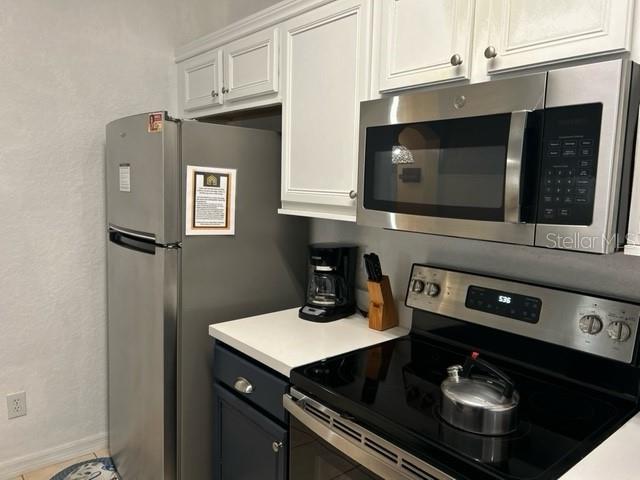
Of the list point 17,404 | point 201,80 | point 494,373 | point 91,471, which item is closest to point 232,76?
point 201,80

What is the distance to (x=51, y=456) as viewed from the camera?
2.41 meters

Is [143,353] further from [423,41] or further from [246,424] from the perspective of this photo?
[423,41]

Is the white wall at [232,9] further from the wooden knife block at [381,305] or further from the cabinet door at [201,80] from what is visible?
the wooden knife block at [381,305]

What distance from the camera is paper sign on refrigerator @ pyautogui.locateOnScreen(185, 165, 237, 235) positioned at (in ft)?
6.01

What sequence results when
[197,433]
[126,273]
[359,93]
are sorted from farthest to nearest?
1. [126,273]
2. [197,433]
3. [359,93]

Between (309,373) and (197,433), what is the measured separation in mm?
837

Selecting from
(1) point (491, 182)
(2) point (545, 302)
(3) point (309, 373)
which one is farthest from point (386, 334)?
(1) point (491, 182)

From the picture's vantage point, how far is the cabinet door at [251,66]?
189 cm

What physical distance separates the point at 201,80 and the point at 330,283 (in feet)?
3.97

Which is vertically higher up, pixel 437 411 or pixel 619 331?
pixel 619 331

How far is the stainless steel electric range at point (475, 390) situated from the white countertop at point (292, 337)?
7 centimetres

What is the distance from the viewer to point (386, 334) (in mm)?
1774

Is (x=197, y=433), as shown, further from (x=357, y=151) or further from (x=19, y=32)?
(x=19, y=32)

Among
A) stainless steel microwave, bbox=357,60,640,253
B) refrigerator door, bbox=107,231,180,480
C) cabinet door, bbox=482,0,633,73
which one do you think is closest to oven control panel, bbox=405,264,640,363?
stainless steel microwave, bbox=357,60,640,253
